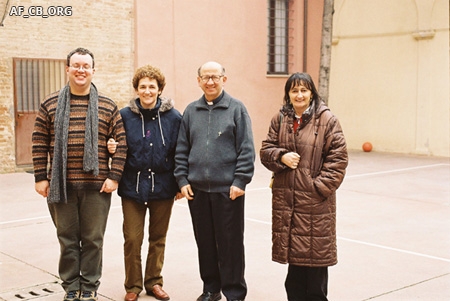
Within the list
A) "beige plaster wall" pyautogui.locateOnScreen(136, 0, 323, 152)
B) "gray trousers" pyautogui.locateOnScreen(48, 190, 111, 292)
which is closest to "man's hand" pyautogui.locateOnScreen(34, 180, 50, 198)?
"gray trousers" pyautogui.locateOnScreen(48, 190, 111, 292)

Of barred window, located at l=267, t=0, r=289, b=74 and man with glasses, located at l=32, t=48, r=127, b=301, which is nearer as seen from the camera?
man with glasses, located at l=32, t=48, r=127, b=301

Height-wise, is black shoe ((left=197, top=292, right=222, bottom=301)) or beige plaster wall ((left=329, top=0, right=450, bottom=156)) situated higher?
beige plaster wall ((left=329, top=0, right=450, bottom=156))

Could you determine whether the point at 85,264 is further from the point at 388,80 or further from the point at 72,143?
the point at 388,80

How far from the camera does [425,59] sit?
16625 mm

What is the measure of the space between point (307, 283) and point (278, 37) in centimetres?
1405

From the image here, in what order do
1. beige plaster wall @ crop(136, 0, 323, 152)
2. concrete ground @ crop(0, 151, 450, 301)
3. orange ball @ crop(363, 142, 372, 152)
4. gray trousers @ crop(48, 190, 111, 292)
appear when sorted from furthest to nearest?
orange ball @ crop(363, 142, 372, 152) < beige plaster wall @ crop(136, 0, 323, 152) < concrete ground @ crop(0, 151, 450, 301) < gray trousers @ crop(48, 190, 111, 292)

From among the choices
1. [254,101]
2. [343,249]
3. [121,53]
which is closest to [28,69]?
[121,53]

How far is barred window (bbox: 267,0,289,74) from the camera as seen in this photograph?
1780 centimetres

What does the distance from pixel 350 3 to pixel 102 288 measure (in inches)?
574

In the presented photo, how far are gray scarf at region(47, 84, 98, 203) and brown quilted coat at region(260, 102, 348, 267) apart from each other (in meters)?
1.27

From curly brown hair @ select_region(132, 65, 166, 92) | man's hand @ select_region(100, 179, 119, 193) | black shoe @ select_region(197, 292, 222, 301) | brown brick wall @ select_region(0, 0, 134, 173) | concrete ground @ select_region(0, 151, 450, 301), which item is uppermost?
brown brick wall @ select_region(0, 0, 134, 173)

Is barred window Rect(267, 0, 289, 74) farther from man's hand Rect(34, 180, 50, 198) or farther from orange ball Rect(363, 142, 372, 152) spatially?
man's hand Rect(34, 180, 50, 198)

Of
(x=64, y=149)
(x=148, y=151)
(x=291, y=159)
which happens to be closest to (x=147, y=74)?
(x=148, y=151)

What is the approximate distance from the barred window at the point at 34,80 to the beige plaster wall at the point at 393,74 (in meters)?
8.40
